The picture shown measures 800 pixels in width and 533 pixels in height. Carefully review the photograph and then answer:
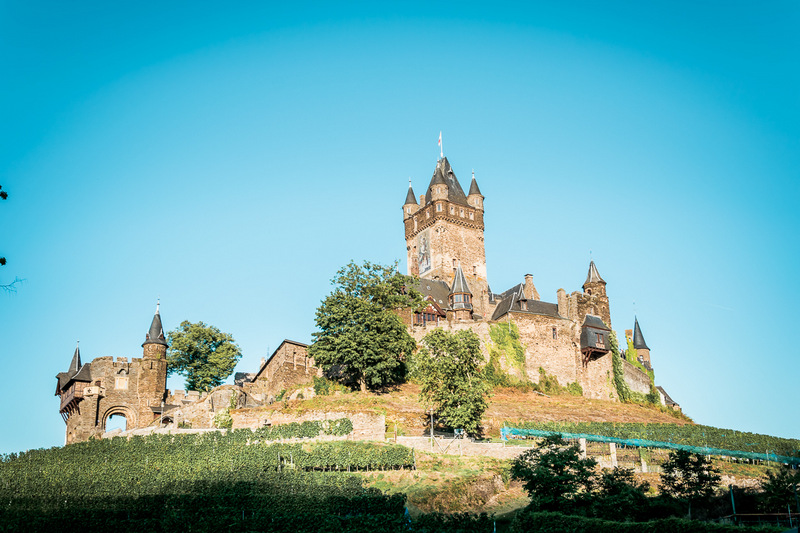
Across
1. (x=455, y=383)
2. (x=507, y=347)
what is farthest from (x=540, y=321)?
(x=455, y=383)

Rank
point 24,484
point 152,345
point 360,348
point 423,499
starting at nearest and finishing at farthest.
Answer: point 423,499 → point 24,484 → point 360,348 → point 152,345

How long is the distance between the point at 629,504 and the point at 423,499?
926cm

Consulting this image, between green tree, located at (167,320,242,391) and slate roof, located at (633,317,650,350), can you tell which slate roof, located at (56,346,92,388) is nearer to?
green tree, located at (167,320,242,391)

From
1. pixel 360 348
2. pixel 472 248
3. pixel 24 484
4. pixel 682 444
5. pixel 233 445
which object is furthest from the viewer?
pixel 472 248

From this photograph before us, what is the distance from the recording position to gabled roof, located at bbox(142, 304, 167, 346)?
2002 inches

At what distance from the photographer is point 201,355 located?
5822 centimetres

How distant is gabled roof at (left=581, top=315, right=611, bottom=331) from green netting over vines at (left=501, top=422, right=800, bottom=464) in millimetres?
12200

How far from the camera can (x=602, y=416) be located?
51094 mm

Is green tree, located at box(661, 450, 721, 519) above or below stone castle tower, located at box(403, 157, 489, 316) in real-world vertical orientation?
below

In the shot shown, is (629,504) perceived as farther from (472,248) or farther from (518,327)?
(472,248)

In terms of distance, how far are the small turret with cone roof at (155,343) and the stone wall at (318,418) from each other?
9.73 m

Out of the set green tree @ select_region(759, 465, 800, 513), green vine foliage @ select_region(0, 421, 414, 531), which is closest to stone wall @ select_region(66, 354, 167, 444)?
green vine foliage @ select_region(0, 421, 414, 531)

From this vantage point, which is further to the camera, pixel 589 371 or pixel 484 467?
pixel 589 371

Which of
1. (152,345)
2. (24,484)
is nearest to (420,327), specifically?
(152,345)
